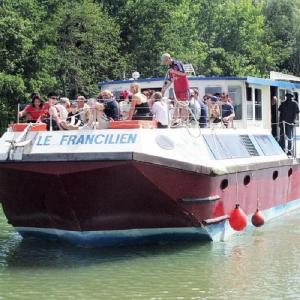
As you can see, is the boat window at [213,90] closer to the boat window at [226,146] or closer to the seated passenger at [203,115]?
the boat window at [226,146]

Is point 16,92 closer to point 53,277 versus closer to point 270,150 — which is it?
point 270,150

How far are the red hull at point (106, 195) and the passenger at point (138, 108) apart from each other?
1281 mm

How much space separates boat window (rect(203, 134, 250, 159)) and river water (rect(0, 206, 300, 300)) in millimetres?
1672

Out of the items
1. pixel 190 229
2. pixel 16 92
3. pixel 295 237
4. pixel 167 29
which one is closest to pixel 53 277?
pixel 190 229

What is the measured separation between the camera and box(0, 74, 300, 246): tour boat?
41.5 feet

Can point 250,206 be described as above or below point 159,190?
below

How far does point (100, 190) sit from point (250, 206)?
14.6ft

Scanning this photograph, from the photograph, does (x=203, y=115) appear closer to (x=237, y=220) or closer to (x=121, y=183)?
(x=237, y=220)

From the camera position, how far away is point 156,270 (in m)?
12.1

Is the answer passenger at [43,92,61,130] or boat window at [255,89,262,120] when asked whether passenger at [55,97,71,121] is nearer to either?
passenger at [43,92,61,130]

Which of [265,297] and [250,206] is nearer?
[265,297]

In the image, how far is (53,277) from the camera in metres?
11.7

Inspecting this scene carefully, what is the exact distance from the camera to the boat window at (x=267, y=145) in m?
17.5

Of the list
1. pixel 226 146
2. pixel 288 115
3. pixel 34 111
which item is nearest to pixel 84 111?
pixel 34 111
